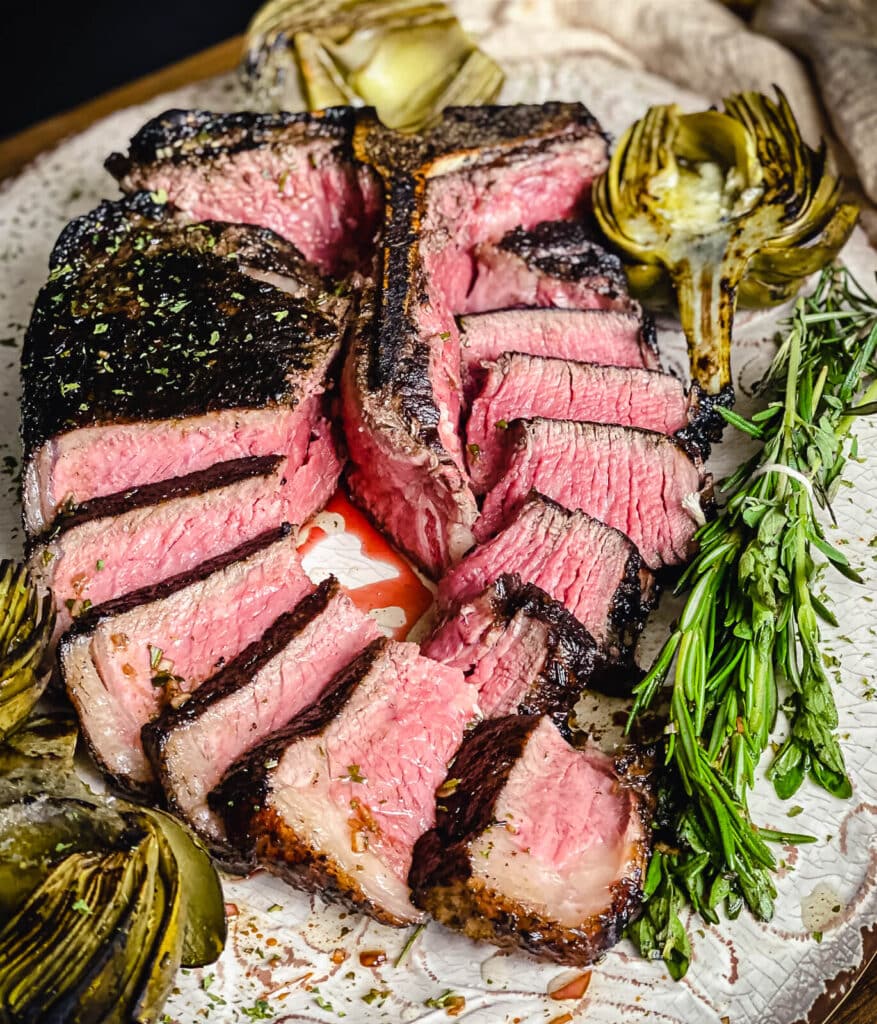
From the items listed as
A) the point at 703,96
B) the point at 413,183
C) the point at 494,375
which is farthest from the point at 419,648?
the point at 703,96

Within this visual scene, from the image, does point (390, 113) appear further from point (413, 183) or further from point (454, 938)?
point (454, 938)

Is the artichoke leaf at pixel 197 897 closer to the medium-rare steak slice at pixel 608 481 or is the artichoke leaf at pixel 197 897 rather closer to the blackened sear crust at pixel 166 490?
the blackened sear crust at pixel 166 490

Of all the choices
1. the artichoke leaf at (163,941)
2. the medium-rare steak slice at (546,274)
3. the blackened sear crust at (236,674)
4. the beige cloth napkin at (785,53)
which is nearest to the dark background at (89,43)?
the beige cloth napkin at (785,53)

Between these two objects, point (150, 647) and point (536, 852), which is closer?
point (536, 852)

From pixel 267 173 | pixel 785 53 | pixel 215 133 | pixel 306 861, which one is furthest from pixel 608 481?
pixel 785 53

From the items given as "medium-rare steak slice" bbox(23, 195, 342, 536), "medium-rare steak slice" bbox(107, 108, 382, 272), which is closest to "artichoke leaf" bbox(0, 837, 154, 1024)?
"medium-rare steak slice" bbox(23, 195, 342, 536)

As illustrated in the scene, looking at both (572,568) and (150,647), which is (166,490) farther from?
(572,568)
